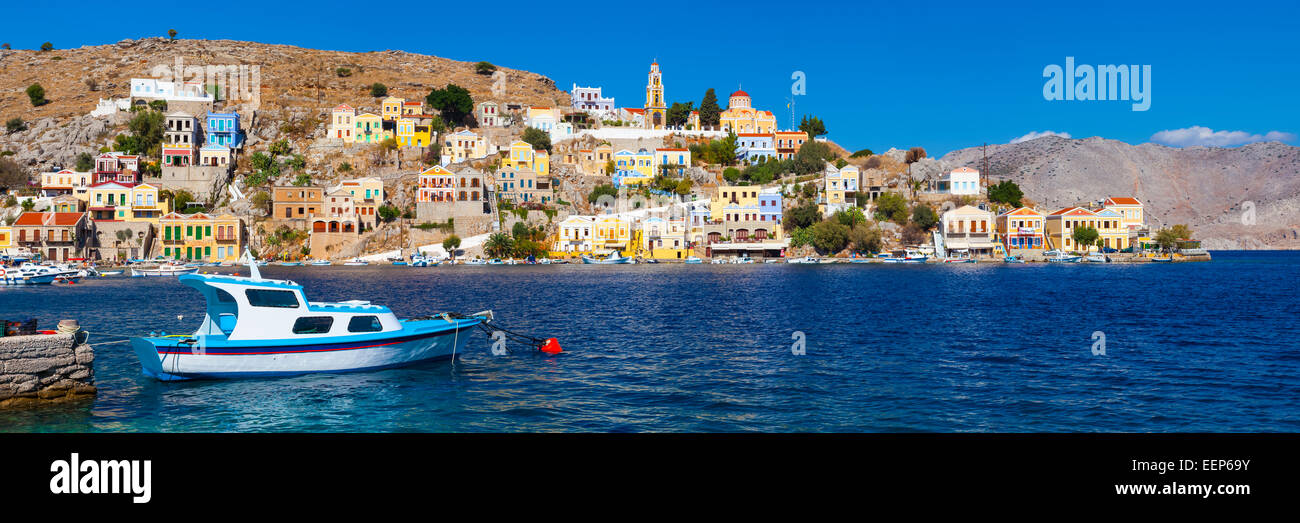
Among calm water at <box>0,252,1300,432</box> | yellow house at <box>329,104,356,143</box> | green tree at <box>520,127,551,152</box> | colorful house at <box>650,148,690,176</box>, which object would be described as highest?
yellow house at <box>329,104,356,143</box>

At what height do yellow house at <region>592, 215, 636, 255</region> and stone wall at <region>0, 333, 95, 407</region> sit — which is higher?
yellow house at <region>592, 215, 636, 255</region>

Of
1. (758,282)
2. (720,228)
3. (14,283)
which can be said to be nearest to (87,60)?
(14,283)

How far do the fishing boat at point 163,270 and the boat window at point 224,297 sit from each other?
7004 cm

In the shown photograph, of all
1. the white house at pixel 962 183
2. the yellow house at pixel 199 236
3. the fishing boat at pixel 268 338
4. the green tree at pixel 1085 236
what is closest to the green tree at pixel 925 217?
the white house at pixel 962 183

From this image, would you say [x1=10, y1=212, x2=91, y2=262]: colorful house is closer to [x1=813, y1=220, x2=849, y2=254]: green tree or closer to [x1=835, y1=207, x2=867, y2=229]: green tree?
[x1=813, y1=220, x2=849, y2=254]: green tree

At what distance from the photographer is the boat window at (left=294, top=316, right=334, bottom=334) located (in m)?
23.7

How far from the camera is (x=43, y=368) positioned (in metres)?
17.7

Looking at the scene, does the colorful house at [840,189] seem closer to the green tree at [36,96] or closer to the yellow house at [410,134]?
the yellow house at [410,134]

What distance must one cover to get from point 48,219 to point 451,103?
5864 centimetres

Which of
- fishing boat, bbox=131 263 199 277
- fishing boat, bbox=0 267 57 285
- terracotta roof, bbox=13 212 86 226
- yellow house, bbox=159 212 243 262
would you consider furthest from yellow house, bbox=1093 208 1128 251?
terracotta roof, bbox=13 212 86 226

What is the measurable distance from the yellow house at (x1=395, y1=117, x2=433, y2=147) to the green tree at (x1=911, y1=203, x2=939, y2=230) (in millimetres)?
72154

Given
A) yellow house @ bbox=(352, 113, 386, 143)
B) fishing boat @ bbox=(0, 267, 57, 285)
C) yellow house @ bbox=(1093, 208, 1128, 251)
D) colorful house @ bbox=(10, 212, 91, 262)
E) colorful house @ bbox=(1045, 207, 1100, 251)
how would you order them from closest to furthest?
1. fishing boat @ bbox=(0, 267, 57, 285)
2. colorful house @ bbox=(10, 212, 91, 262)
3. colorful house @ bbox=(1045, 207, 1100, 251)
4. yellow house @ bbox=(1093, 208, 1128, 251)
5. yellow house @ bbox=(352, 113, 386, 143)
